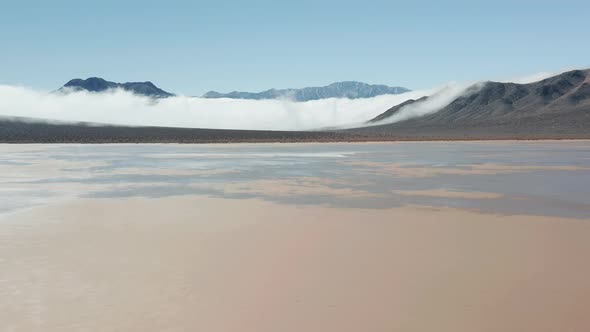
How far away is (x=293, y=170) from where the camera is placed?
1049 inches

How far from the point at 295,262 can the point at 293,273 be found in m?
0.62

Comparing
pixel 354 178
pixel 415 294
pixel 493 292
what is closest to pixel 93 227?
pixel 415 294

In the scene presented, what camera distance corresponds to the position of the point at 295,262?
824cm

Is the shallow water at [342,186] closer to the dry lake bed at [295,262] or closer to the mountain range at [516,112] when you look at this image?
the dry lake bed at [295,262]

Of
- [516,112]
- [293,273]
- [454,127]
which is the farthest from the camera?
[516,112]

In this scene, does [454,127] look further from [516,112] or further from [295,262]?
[295,262]

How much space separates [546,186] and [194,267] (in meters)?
14.6

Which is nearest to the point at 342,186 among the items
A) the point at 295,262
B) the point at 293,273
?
the point at 295,262

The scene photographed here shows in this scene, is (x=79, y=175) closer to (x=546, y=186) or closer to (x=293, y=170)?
(x=293, y=170)

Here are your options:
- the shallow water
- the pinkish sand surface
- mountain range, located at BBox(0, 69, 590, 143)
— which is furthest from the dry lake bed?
mountain range, located at BBox(0, 69, 590, 143)

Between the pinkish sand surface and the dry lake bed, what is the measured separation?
1.1 inches

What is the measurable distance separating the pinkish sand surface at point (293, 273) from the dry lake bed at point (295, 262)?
27 millimetres

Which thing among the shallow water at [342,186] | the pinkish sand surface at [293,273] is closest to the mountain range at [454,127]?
the shallow water at [342,186]

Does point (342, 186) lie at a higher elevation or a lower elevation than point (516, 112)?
lower
